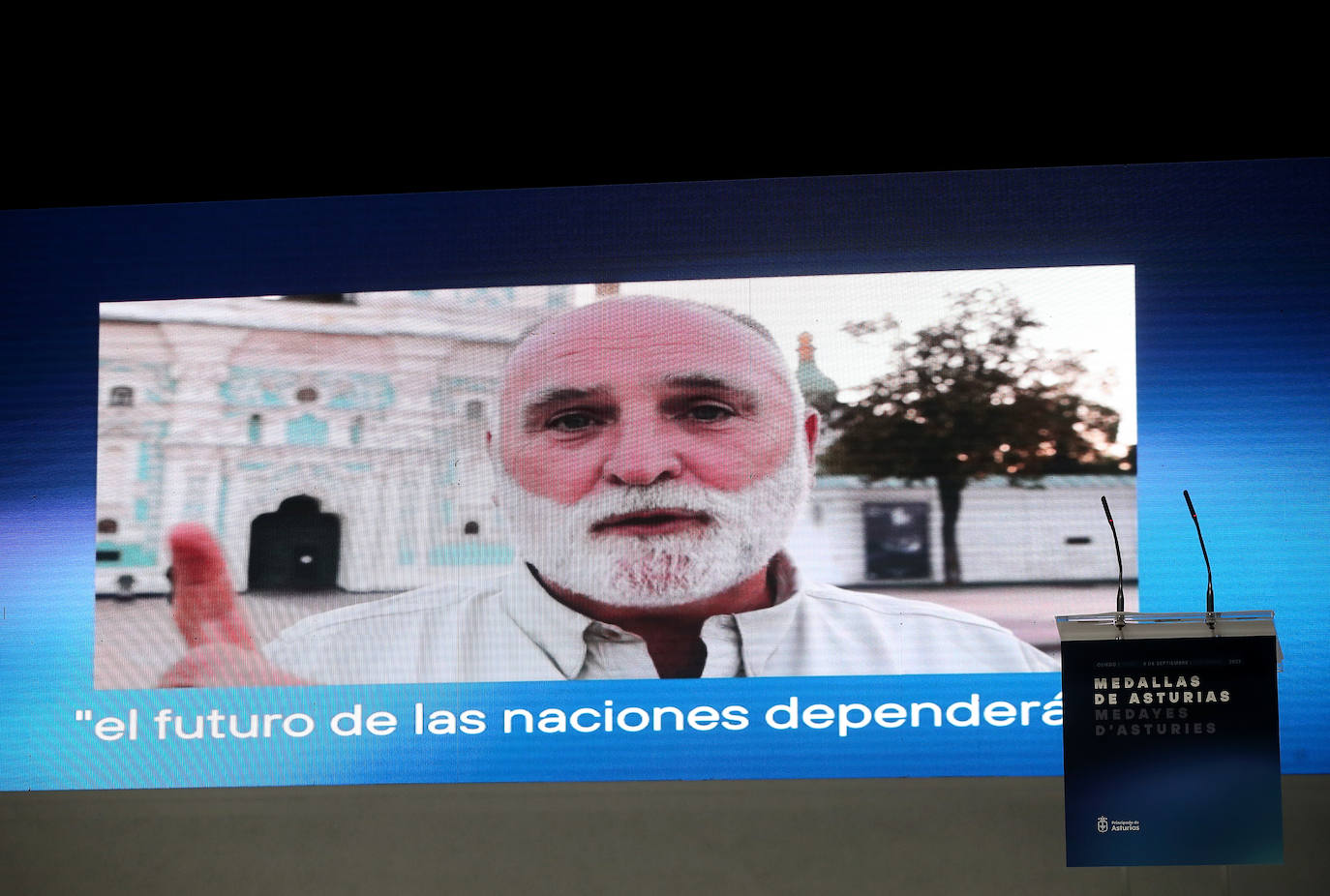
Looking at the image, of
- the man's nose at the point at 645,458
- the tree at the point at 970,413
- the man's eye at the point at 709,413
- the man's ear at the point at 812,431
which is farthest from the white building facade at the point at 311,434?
the tree at the point at 970,413

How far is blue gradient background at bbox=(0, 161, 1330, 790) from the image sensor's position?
3979mm

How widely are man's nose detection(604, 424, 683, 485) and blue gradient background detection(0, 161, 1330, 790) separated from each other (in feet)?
1.79

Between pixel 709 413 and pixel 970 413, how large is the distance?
0.85m

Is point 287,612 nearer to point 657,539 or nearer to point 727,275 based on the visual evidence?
point 657,539

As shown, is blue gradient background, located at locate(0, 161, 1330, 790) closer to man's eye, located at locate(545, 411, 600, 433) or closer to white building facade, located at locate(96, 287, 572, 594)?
white building facade, located at locate(96, 287, 572, 594)

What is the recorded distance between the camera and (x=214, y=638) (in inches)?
162

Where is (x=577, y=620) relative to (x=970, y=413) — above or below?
below

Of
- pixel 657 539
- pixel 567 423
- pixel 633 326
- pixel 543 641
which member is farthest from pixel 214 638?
pixel 633 326

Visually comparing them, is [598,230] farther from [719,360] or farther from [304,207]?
[304,207]

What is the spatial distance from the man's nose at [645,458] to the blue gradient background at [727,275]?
0.55m

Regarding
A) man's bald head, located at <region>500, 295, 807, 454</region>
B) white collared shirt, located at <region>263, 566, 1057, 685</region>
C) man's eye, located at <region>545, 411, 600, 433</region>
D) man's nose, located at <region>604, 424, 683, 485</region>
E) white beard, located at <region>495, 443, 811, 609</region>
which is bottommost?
white collared shirt, located at <region>263, 566, 1057, 685</region>

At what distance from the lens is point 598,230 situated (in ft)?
13.7

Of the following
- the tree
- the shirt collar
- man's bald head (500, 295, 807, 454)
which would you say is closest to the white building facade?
man's bald head (500, 295, 807, 454)

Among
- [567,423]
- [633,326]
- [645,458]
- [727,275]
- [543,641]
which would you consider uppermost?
[727,275]
